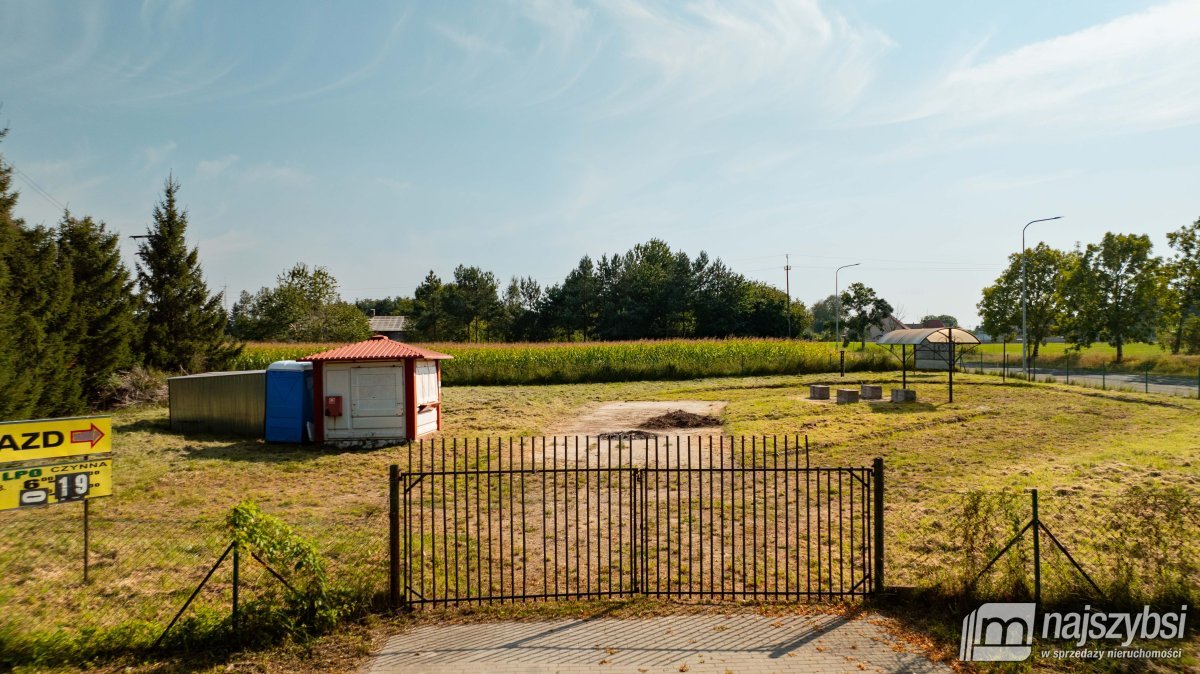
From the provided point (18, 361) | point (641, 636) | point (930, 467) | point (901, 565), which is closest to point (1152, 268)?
point (930, 467)

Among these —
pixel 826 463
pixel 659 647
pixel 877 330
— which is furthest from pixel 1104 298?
pixel 659 647

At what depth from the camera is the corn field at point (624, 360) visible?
109 ft

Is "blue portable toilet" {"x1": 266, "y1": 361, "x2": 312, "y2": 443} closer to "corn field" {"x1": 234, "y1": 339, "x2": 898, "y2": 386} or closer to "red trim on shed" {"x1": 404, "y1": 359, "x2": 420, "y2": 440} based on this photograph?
"red trim on shed" {"x1": 404, "y1": 359, "x2": 420, "y2": 440}

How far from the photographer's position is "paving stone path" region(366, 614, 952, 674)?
4922 millimetres

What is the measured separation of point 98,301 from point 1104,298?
57742 millimetres

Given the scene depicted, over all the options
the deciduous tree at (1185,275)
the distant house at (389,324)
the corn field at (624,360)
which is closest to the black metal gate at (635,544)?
the corn field at (624,360)

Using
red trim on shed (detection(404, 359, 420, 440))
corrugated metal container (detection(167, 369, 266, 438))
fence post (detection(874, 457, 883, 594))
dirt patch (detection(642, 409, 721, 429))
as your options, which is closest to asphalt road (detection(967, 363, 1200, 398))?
dirt patch (detection(642, 409, 721, 429))

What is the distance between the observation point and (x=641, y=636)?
542cm

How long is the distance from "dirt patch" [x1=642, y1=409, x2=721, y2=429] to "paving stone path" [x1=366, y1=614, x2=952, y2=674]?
38.4ft

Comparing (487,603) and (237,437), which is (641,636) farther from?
(237,437)

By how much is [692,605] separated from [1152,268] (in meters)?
53.5

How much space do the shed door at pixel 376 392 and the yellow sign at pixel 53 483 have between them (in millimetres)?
8622

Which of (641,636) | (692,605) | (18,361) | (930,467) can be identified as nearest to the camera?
(641,636)

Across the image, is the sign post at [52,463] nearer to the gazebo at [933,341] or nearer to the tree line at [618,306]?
the gazebo at [933,341]
